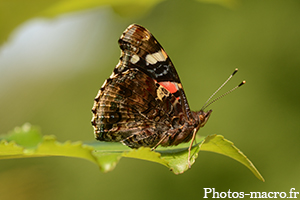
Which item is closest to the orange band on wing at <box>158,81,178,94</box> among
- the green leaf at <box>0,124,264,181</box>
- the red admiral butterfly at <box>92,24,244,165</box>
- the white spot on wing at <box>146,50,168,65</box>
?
the red admiral butterfly at <box>92,24,244,165</box>

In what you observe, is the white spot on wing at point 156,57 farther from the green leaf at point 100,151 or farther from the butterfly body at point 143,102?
the green leaf at point 100,151

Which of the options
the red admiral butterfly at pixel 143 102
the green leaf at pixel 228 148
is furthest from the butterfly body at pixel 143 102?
the green leaf at pixel 228 148

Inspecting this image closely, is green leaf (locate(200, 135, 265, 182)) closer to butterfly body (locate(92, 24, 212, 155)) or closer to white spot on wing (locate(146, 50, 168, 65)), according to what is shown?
butterfly body (locate(92, 24, 212, 155))

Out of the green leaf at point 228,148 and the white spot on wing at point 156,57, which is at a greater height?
the white spot on wing at point 156,57

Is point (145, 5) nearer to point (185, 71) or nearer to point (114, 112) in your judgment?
point (114, 112)

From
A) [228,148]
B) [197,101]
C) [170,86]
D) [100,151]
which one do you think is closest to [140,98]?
[170,86]

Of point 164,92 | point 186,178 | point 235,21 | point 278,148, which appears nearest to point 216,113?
point 278,148

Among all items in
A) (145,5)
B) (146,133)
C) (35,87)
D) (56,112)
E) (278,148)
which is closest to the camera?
(145,5)
